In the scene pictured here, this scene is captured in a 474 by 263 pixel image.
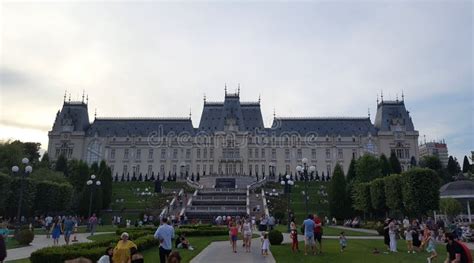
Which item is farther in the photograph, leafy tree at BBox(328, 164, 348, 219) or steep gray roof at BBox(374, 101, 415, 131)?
steep gray roof at BBox(374, 101, 415, 131)

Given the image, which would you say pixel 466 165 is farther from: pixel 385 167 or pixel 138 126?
pixel 138 126

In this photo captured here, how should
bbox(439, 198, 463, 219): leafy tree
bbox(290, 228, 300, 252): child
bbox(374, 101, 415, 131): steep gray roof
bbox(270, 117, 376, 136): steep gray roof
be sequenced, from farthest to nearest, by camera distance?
bbox(270, 117, 376, 136): steep gray roof < bbox(374, 101, 415, 131): steep gray roof < bbox(439, 198, 463, 219): leafy tree < bbox(290, 228, 300, 252): child

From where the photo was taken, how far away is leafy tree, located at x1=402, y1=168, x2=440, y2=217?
36344 millimetres

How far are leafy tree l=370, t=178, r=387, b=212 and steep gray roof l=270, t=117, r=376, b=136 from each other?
5582cm

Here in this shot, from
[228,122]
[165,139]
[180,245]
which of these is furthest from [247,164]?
[180,245]

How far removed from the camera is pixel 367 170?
56.2 m

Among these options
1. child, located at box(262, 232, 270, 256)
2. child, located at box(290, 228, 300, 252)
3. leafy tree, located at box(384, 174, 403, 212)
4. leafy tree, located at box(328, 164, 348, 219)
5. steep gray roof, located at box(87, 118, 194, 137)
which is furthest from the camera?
steep gray roof, located at box(87, 118, 194, 137)

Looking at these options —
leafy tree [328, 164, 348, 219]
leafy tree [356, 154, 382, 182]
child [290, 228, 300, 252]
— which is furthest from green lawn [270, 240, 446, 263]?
leafy tree [356, 154, 382, 182]

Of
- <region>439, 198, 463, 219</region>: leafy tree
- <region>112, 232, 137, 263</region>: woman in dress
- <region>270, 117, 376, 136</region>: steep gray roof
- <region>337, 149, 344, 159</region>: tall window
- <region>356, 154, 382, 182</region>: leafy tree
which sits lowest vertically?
<region>112, 232, 137, 263</region>: woman in dress

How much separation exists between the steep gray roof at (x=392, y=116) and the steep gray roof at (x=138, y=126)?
46306 millimetres

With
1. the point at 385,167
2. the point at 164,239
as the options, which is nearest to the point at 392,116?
the point at 385,167

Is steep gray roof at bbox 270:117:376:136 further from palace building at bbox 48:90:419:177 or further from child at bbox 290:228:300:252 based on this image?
child at bbox 290:228:300:252

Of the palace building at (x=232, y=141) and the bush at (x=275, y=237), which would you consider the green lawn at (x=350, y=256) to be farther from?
A: the palace building at (x=232, y=141)

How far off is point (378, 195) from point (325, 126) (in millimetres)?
59368
